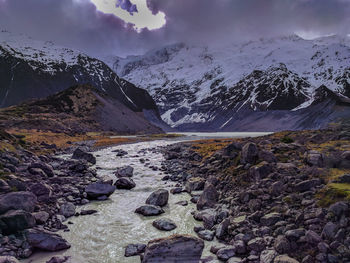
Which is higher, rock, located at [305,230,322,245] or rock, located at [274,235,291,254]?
rock, located at [305,230,322,245]

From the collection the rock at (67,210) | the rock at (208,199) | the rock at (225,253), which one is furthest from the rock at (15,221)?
the rock at (208,199)

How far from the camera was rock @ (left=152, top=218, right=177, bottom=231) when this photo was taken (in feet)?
42.3

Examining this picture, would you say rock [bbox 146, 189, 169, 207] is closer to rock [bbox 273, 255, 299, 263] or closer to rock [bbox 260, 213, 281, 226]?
rock [bbox 260, 213, 281, 226]

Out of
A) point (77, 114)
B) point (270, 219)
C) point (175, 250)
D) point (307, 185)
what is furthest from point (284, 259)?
point (77, 114)

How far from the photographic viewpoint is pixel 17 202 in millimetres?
12445

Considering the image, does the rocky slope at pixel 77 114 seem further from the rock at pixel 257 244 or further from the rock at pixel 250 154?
the rock at pixel 257 244

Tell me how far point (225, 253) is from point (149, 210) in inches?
243

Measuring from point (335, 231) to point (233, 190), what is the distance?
7307mm

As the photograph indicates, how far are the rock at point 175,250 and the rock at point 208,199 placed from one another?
211 inches

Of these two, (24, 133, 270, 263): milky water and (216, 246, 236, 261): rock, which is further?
(24, 133, 270, 263): milky water

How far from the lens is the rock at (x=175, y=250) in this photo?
31.3 feet

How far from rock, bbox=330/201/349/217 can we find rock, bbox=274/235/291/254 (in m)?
2.35

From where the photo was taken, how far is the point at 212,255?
10344 millimetres

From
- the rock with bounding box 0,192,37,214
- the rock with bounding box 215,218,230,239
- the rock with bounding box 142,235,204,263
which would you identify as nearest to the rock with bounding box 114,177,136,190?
the rock with bounding box 0,192,37,214
